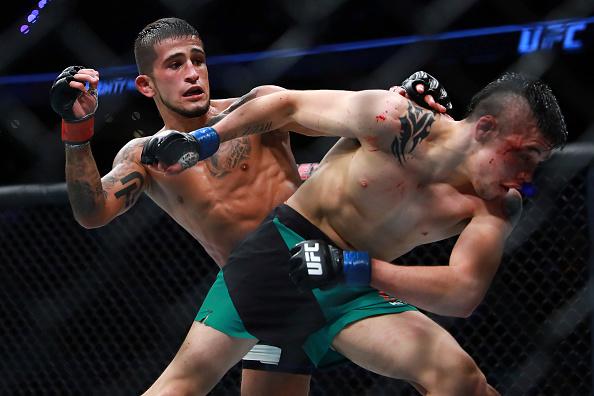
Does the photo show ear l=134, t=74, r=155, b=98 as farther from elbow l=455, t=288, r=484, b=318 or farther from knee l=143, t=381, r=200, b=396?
elbow l=455, t=288, r=484, b=318

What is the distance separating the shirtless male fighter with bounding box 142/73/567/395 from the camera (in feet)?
5.29

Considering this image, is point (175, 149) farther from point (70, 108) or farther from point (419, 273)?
point (419, 273)

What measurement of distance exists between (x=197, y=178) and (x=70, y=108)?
1.20 ft

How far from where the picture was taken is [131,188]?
2043 mm

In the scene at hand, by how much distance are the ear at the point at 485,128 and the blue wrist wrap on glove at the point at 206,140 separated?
1.56 feet

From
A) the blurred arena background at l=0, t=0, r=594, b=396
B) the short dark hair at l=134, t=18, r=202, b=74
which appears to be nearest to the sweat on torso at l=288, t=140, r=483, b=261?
the short dark hair at l=134, t=18, r=202, b=74

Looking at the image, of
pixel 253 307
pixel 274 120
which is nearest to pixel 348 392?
pixel 253 307

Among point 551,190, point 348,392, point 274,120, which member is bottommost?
point 348,392

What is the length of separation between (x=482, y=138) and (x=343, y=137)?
0.30 metres

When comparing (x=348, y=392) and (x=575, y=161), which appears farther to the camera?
(x=348, y=392)

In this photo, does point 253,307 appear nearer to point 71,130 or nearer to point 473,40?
point 71,130

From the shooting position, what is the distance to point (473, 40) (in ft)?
8.76

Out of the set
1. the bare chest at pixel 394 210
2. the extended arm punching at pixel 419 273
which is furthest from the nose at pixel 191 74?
the extended arm punching at pixel 419 273

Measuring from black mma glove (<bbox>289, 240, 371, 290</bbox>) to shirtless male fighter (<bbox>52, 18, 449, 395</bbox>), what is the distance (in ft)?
1.28
